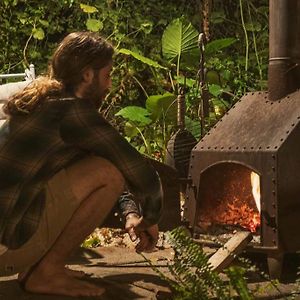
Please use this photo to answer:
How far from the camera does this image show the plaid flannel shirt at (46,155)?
2752 mm

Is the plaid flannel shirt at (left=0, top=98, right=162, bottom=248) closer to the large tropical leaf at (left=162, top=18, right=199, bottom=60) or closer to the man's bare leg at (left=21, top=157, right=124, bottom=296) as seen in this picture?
the man's bare leg at (left=21, top=157, right=124, bottom=296)

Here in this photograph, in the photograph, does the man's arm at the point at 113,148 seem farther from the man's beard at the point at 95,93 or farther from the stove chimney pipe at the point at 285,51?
the stove chimney pipe at the point at 285,51

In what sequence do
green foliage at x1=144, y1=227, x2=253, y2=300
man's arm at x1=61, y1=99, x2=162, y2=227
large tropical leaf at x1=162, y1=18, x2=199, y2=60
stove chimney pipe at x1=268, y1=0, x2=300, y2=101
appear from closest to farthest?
green foliage at x1=144, y1=227, x2=253, y2=300 < man's arm at x1=61, y1=99, x2=162, y2=227 < stove chimney pipe at x1=268, y1=0, x2=300, y2=101 < large tropical leaf at x1=162, y1=18, x2=199, y2=60

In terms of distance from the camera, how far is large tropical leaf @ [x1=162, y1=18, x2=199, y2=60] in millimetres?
6688

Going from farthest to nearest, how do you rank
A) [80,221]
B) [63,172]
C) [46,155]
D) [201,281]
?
1. [80,221]
2. [63,172]
3. [46,155]
4. [201,281]

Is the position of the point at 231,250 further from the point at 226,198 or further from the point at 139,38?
the point at 139,38

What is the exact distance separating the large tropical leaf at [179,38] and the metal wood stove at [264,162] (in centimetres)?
267

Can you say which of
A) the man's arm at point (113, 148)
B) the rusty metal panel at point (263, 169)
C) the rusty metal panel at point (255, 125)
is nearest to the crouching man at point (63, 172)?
the man's arm at point (113, 148)

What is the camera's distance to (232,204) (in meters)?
4.04

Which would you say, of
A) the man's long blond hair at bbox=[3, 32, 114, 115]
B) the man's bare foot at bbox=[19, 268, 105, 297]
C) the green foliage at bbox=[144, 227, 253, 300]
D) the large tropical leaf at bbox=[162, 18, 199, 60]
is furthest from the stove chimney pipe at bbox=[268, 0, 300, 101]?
the large tropical leaf at bbox=[162, 18, 199, 60]

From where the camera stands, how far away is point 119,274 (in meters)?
3.58

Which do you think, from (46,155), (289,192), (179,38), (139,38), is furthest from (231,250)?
(139,38)

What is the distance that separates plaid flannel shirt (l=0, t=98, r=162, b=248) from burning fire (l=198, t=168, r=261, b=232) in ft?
4.08

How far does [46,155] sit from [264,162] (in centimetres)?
123
